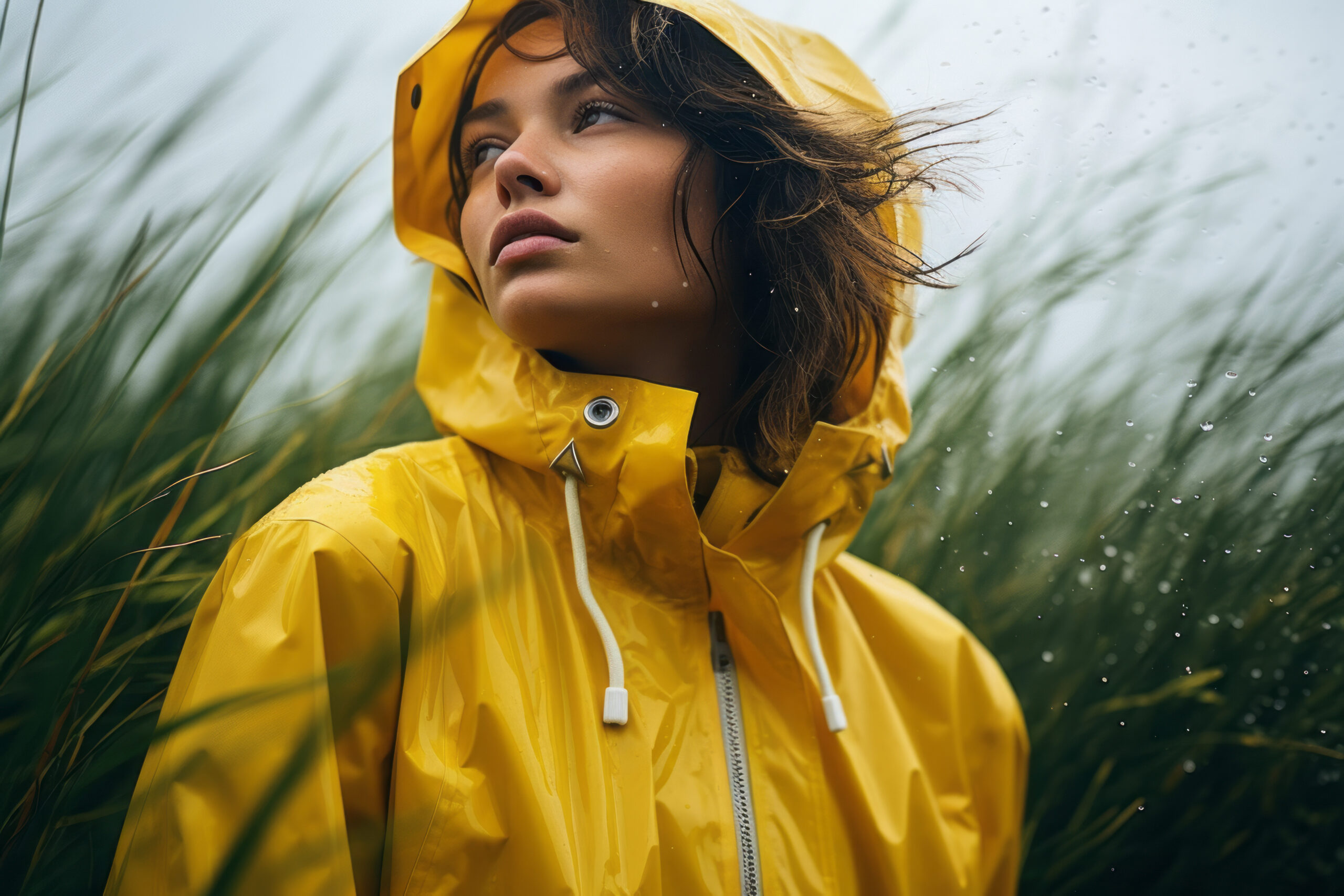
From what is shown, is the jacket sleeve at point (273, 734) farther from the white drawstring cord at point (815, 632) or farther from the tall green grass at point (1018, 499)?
the white drawstring cord at point (815, 632)

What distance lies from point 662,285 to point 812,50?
0.51m

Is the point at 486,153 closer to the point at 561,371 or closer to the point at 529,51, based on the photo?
the point at 529,51

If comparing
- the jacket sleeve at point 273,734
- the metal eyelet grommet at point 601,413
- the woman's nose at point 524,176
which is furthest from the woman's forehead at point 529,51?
the jacket sleeve at point 273,734

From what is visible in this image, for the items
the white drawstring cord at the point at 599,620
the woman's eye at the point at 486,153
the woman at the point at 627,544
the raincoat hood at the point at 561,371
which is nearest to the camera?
the woman at the point at 627,544

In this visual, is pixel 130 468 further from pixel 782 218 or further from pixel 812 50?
pixel 812 50

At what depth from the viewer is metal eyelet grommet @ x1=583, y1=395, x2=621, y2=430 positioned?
2.88ft

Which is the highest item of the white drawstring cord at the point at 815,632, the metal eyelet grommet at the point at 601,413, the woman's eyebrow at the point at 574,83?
the woman's eyebrow at the point at 574,83

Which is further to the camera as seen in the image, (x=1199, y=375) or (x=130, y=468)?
(x=1199, y=375)

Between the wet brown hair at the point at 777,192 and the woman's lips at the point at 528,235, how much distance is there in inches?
5.9

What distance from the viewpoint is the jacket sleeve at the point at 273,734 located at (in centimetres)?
51

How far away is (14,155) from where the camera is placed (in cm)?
68

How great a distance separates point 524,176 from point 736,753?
26.7 inches

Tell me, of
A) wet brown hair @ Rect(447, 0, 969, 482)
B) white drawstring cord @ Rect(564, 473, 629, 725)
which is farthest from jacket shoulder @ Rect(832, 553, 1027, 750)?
white drawstring cord @ Rect(564, 473, 629, 725)

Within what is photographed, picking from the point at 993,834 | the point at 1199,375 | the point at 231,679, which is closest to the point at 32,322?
the point at 231,679
